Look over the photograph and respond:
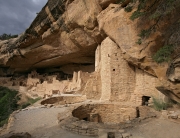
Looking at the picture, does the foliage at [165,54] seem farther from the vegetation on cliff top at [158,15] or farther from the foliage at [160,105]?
the foliage at [160,105]

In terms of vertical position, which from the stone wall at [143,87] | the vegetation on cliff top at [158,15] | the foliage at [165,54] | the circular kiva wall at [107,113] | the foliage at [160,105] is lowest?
the circular kiva wall at [107,113]

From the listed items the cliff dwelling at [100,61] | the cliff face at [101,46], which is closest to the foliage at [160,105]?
the cliff dwelling at [100,61]

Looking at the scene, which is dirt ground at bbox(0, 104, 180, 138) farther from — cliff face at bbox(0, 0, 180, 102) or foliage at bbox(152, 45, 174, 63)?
foliage at bbox(152, 45, 174, 63)

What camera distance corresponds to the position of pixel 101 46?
12.9 metres

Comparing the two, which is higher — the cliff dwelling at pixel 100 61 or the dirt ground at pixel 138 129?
the cliff dwelling at pixel 100 61

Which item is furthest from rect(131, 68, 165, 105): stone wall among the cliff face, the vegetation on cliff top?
the vegetation on cliff top

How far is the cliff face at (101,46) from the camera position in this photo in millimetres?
7750

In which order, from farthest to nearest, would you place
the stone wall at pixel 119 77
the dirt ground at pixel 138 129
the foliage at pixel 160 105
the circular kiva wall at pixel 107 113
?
the stone wall at pixel 119 77 < the circular kiva wall at pixel 107 113 < the foliage at pixel 160 105 < the dirt ground at pixel 138 129

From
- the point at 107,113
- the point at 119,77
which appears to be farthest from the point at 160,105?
the point at 119,77

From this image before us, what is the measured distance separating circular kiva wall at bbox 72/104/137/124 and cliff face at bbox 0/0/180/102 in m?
2.08

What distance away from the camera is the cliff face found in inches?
305

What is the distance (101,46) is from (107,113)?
5611 millimetres

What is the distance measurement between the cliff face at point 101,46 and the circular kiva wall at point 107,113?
2.08 m

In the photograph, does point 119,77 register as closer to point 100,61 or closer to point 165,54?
point 100,61
